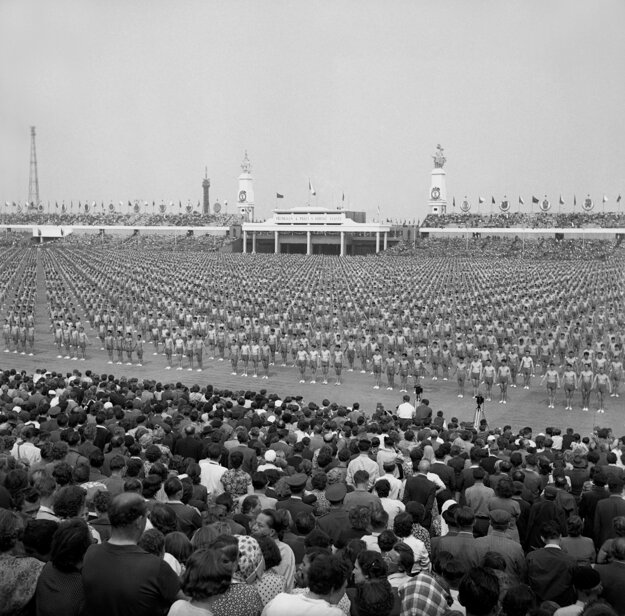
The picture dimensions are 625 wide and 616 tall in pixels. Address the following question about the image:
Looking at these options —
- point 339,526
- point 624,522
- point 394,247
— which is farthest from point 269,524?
point 394,247

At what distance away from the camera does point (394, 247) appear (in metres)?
93.1

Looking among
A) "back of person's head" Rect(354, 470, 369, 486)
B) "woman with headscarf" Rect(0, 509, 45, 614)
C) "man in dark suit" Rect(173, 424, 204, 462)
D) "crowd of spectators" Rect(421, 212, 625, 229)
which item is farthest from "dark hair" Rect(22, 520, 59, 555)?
"crowd of spectators" Rect(421, 212, 625, 229)

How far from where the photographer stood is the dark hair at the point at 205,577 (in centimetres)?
383

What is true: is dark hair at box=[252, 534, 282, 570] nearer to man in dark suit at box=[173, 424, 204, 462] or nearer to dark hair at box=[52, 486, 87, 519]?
dark hair at box=[52, 486, 87, 519]

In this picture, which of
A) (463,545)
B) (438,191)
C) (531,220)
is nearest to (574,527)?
(463,545)

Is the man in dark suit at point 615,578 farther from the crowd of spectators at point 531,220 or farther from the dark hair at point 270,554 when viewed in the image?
the crowd of spectators at point 531,220

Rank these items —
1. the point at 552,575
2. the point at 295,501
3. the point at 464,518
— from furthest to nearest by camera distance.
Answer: the point at 295,501, the point at 464,518, the point at 552,575

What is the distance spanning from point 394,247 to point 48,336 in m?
68.1

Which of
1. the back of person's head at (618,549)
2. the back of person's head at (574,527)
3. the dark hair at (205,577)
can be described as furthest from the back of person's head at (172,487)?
the back of person's head at (618,549)

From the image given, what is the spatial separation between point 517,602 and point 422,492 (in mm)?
3095

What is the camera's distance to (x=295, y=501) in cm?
668

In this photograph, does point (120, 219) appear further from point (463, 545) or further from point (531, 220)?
point (463, 545)

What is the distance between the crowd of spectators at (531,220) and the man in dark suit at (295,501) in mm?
100498

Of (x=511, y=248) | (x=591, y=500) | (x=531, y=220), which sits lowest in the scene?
(x=591, y=500)
